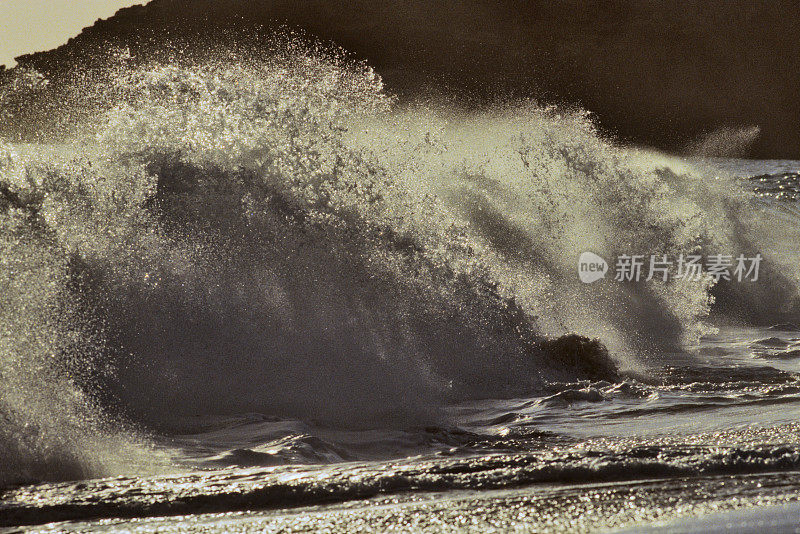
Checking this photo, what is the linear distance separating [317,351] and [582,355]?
1905 mm

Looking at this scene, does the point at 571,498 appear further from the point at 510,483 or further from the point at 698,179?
the point at 698,179

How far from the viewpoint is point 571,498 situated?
321cm

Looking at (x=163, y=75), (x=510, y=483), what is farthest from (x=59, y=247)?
(x=510, y=483)

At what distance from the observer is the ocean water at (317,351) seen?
10.8 feet

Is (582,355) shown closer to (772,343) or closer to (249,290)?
(249,290)

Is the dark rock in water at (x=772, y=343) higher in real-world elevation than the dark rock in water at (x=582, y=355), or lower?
lower

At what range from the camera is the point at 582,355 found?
6102 mm

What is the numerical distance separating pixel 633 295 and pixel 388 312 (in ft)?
11.4

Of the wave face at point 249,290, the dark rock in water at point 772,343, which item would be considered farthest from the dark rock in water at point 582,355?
the dark rock in water at point 772,343

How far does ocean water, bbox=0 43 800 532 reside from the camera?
130 inches

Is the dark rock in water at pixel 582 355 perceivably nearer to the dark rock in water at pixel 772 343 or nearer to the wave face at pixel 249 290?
the wave face at pixel 249 290

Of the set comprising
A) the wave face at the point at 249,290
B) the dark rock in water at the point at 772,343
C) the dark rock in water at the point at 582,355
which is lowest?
the dark rock in water at the point at 772,343

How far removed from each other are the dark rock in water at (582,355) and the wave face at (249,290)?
17mm

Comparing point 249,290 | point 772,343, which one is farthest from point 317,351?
point 772,343
